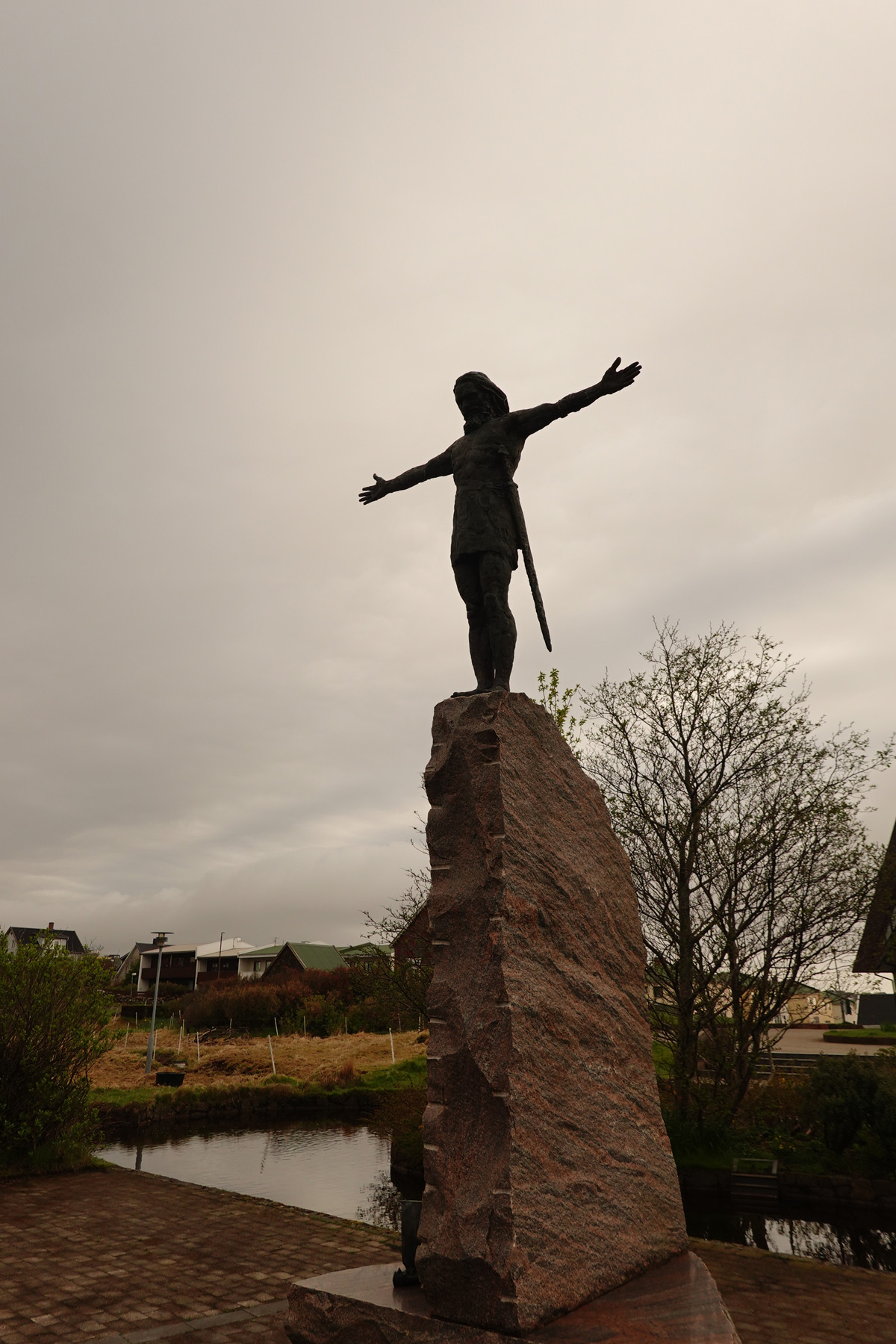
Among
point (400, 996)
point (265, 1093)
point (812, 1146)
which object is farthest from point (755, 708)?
point (265, 1093)

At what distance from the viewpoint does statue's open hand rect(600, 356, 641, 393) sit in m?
4.78

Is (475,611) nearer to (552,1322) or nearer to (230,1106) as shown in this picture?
(552,1322)

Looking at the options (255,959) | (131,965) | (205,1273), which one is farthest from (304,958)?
(205,1273)

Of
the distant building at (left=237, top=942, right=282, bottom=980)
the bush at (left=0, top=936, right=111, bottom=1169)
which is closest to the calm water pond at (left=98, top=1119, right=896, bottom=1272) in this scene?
the bush at (left=0, top=936, right=111, bottom=1169)

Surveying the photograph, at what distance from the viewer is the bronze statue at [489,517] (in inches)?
204

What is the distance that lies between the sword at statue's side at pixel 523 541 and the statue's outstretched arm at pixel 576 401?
23 cm

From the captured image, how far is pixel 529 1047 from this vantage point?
381 cm

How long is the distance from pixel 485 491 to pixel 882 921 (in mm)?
11996

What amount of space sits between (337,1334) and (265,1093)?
1619cm

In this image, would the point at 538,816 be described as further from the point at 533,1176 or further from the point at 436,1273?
the point at 436,1273

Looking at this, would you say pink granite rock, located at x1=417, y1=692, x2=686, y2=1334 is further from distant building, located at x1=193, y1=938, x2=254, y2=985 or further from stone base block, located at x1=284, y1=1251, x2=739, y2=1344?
distant building, located at x1=193, y1=938, x2=254, y2=985

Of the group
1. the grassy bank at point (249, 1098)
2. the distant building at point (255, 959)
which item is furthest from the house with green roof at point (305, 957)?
the grassy bank at point (249, 1098)

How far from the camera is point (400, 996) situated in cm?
1352

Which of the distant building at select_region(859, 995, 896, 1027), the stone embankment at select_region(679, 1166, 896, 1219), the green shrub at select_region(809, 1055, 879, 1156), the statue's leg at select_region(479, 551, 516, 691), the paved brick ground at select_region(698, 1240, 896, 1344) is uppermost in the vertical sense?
the statue's leg at select_region(479, 551, 516, 691)
